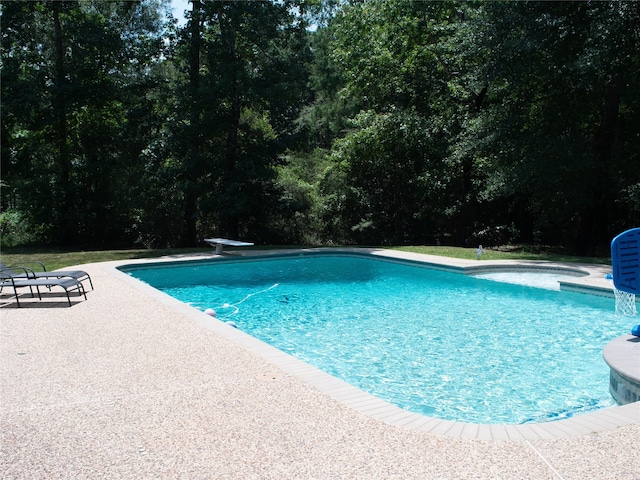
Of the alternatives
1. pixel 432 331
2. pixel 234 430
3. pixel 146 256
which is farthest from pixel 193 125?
pixel 234 430

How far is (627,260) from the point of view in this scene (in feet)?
18.2

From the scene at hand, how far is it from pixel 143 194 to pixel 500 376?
16.0 metres

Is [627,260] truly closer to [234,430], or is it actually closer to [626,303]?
[626,303]

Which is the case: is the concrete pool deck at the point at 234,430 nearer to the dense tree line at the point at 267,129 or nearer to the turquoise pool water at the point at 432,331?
the turquoise pool water at the point at 432,331

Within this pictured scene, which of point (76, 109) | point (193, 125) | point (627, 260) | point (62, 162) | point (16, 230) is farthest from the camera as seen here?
point (16, 230)

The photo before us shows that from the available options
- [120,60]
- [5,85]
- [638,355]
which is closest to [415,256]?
[638,355]

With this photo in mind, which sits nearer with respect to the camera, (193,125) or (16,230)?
(193,125)

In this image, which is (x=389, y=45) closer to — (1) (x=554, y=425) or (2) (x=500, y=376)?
(2) (x=500, y=376)

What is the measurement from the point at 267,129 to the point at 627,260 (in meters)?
16.0

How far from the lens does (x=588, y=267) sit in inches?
469

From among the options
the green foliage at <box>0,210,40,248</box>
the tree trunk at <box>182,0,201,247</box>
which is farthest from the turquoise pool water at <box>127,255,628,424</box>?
the green foliage at <box>0,210,40,248</box>

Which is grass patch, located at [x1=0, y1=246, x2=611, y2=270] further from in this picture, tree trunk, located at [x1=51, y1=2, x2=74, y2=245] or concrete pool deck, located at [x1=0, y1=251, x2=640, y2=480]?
concrete pool deck, located at [x1=0, y1=251, x2=640, y2=480]

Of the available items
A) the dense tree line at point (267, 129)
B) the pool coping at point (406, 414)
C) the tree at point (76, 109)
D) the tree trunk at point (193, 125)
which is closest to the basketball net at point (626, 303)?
the pool coping at point (406, 414)

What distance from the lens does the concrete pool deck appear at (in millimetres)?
3014
